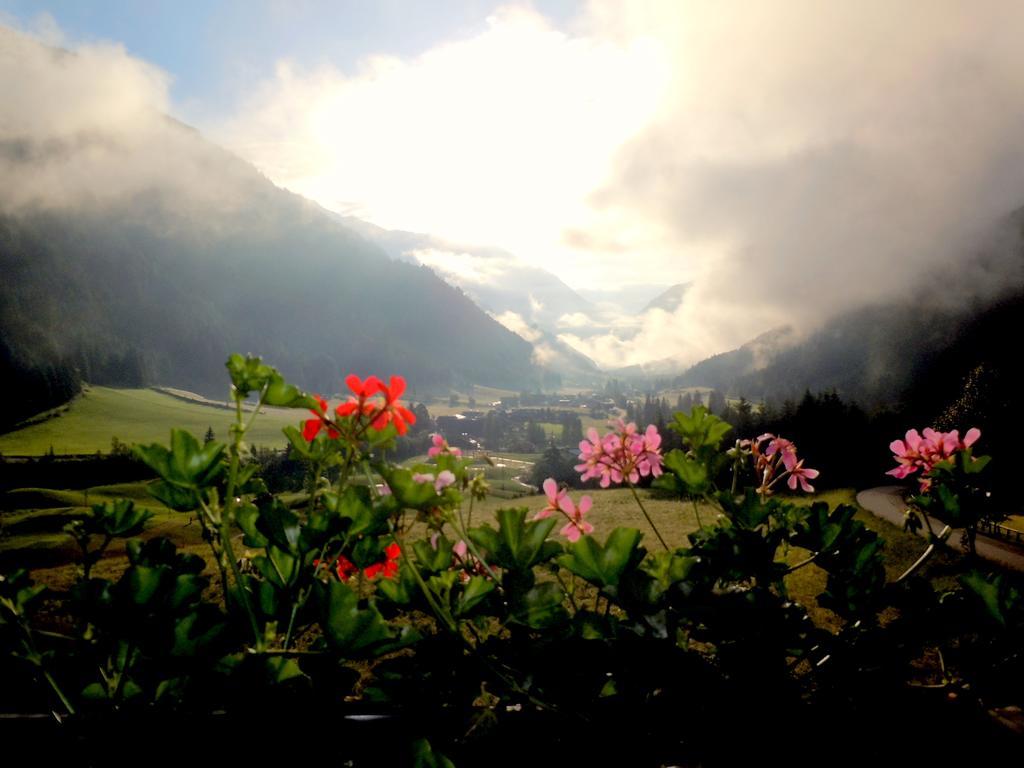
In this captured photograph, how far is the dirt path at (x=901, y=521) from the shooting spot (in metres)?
16.9

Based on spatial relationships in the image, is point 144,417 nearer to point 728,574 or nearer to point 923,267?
point 728,574

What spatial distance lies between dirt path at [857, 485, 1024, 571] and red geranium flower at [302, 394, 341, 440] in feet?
25.7

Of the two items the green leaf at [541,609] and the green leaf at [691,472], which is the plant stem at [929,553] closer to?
the green leaf at [691,472]

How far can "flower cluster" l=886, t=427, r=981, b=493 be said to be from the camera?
65.0 inches

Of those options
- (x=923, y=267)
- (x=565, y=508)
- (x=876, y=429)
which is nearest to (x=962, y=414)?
(x=876, y=429)

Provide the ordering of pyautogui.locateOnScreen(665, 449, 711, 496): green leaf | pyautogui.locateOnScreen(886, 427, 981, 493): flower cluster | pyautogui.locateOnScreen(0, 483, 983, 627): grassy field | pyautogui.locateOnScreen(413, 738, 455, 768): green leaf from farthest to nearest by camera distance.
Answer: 1. pyautogui.locateOnScreen(0, 483, 983, 627): grassy field
2. pyautogui.locateOnScreen(886, 427, 981, 493): flower cluster
3. pyautogui.locateOnScreen(665, 449, 711, 496): green leaf
4. pyautogui.locateOnScreen(413, 738, 455, 768): green leaf

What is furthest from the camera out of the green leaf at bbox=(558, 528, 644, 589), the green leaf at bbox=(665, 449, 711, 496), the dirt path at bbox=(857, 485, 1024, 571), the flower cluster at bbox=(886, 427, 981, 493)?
the dirt path at bbox=(857, 485, 1024, 571)

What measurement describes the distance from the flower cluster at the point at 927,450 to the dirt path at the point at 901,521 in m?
6.30

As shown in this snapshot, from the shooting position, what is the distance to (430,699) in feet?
3.34

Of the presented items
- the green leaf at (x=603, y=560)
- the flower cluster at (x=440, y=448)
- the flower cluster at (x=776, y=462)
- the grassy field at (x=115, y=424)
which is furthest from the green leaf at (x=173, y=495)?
the grassy field at (x=115, y=424)

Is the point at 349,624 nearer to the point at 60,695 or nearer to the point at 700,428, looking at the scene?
the point at 60,695

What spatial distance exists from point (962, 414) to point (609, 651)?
48724 millimetres

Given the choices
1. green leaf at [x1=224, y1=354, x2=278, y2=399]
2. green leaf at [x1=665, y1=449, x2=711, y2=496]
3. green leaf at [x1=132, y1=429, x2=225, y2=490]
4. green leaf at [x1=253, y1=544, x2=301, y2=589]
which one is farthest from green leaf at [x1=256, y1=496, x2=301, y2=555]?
green leaf at [x1=665, y1=449, x2=711, y2=496]

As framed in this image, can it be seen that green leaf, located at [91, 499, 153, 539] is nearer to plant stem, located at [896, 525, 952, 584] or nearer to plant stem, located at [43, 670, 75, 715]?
plant stem, located at [43, 670, 75, 715]
